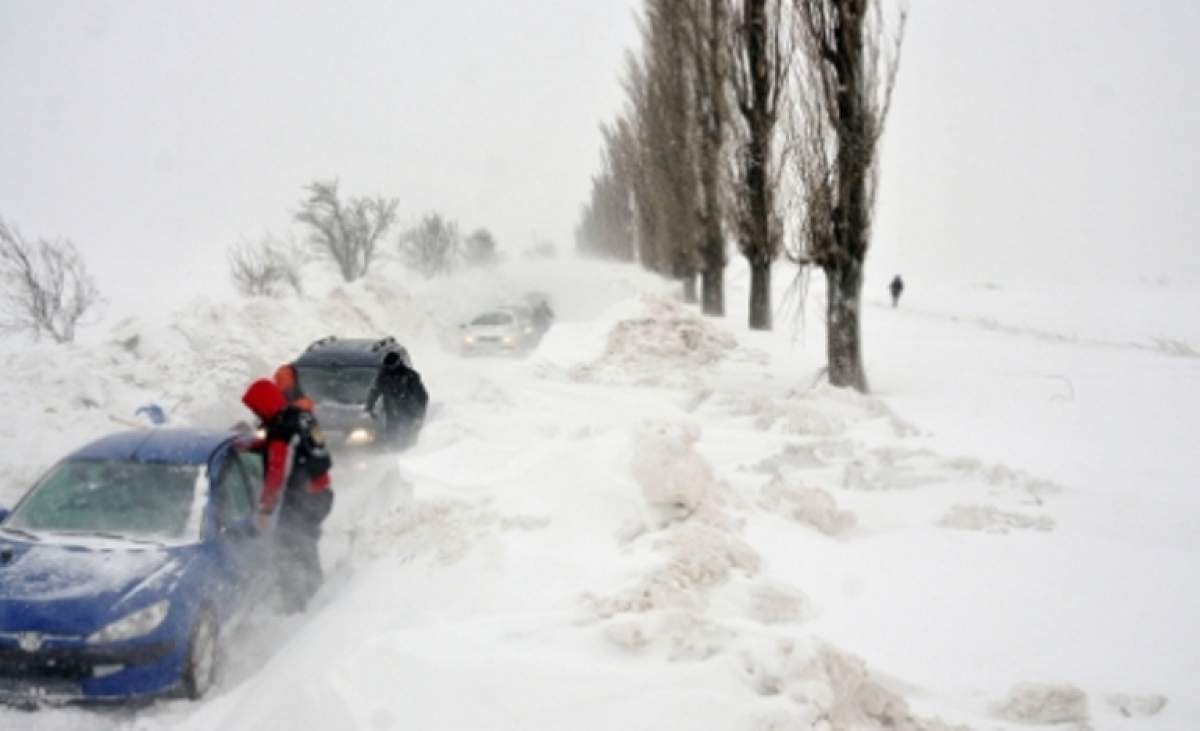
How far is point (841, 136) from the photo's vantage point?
38.2ft

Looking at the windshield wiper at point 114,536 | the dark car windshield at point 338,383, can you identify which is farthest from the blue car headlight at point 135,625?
the dark car windshield at point 338,383

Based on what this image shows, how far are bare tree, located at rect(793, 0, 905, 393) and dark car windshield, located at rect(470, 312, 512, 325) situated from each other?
13662 mm

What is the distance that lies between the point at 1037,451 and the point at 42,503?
888cm

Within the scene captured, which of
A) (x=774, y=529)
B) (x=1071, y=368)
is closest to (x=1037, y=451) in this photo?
(x=774, y=529)

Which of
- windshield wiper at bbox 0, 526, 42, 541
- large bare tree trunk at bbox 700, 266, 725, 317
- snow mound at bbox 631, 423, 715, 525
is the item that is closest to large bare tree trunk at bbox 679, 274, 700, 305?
large bare tree trunk at bbox 700, 266, 725, 317

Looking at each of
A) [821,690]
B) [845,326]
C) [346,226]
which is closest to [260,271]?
[346,226]

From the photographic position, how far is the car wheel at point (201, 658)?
5035mm

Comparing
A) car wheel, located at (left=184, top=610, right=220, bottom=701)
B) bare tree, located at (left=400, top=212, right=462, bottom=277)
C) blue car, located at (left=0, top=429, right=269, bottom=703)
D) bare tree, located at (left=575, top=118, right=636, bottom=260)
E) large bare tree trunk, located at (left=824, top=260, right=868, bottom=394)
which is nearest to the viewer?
blue car, located at (left=0, top=429, right=269, bottom=703)

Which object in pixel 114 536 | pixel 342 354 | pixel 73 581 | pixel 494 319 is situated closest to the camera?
pixel 73 581

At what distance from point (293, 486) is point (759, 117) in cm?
1313

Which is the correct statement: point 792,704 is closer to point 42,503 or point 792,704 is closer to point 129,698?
point 129,698

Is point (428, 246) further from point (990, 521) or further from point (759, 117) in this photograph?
point (990, 521)

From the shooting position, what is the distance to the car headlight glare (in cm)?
1041

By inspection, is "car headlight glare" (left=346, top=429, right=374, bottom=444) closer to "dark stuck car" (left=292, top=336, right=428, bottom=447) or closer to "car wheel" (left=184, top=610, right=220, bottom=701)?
"dark stuck car" (left=292, top=336, right=428, bottom=447)
